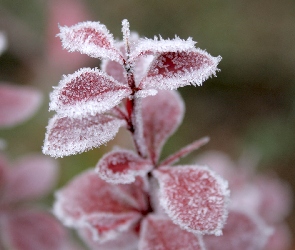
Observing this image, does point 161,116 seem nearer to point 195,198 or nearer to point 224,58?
point 195,198

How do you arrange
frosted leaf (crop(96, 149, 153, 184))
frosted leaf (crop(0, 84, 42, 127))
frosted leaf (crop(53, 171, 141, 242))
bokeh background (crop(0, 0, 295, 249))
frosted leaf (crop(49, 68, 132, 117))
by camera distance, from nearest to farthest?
1. frosted leaf (crop(49, 68, 132, 117))
2. frosted leaf (crop(96, 149, 153, 184))
3. frosted leaf (crop(53, 171, 141, 242))
4. frosted leaf (crop(0, 84, 42, 127))
5. bokeh background (crop(0, 0, 295, 249))

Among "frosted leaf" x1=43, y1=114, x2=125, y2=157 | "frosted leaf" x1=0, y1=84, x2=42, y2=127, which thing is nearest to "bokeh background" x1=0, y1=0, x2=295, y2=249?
"frosted leaf" x1=0, y1=84, x2=42, y2=127

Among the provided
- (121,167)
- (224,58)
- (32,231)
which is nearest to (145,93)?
(121,167)

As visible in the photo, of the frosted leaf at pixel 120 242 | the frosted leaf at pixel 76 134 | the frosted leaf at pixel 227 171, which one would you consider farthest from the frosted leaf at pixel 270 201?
the frosted leaf at pixel 76 134

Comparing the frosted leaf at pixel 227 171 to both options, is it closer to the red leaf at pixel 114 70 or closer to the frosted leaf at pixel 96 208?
the frosted leaf at pixel 96 208

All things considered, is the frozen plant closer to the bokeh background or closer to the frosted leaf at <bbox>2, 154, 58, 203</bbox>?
the frosted leaf at <bbox>2, 154, 58, 203</bbox>

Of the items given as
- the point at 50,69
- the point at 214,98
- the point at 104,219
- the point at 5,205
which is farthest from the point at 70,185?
the point at 214,98
